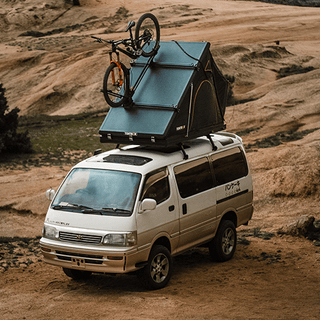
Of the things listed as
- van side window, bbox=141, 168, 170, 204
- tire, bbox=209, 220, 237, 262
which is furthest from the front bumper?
tire, bbox=209, 220, 237, 262

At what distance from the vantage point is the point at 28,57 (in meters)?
37.9

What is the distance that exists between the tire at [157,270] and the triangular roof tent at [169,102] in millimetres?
1702

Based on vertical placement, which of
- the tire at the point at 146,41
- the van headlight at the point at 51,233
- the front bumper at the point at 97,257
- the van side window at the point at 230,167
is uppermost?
the tire at the point at 146,41

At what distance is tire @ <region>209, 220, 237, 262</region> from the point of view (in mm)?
9313


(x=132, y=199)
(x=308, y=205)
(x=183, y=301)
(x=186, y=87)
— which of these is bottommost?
(x=308, y=205)

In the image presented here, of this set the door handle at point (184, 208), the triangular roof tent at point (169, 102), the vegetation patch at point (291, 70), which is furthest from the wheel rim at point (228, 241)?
the vegetation patch at point (291, 70)

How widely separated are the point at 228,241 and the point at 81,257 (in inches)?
126

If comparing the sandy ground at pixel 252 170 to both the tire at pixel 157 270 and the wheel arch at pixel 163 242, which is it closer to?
the tire at pixel 157 270

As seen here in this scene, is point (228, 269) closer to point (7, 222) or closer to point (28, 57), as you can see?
point (7, 222)

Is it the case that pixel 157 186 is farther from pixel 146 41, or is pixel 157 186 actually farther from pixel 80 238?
pixel 146 41

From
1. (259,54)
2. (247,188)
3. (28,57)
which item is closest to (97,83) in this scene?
(28,57)

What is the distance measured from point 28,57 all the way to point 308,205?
29.1 metres

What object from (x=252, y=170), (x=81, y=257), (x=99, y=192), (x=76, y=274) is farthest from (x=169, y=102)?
(x=252, y=170)

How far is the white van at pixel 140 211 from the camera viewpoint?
7430mm
